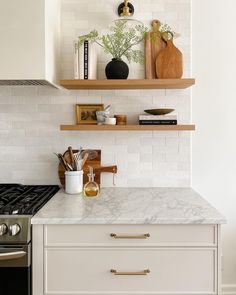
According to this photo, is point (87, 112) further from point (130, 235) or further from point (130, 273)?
point (130, 273)

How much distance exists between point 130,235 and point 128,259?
121mm

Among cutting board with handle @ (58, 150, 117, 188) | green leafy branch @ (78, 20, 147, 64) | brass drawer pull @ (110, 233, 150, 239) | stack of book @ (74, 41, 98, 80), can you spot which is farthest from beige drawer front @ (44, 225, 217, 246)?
green leafy branch @ (78, 20, 147, 64)

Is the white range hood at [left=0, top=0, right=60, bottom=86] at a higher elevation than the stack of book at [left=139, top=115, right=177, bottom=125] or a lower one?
higher

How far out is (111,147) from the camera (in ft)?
7.30

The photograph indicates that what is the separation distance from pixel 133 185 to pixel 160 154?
1.01 feet

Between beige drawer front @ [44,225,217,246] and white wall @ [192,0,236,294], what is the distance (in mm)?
841

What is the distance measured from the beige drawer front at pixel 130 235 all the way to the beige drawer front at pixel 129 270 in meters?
0.04

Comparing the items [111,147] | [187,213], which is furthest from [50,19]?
[187,213]

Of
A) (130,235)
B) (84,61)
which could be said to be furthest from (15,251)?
(84,61)

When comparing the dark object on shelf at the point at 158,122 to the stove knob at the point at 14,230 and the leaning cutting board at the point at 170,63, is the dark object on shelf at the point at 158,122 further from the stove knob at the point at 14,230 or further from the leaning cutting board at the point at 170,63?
the stove knob at the point at 14,230

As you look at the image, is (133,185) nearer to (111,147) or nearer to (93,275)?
(111,147)

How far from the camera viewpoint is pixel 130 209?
1.61 m

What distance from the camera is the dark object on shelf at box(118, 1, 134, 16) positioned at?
212 centimetres

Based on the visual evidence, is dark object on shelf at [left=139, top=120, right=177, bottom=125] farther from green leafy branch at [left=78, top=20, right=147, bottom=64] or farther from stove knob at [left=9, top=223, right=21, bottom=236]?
stove knob at [left=9, top=223, right=21, bottom=236]
